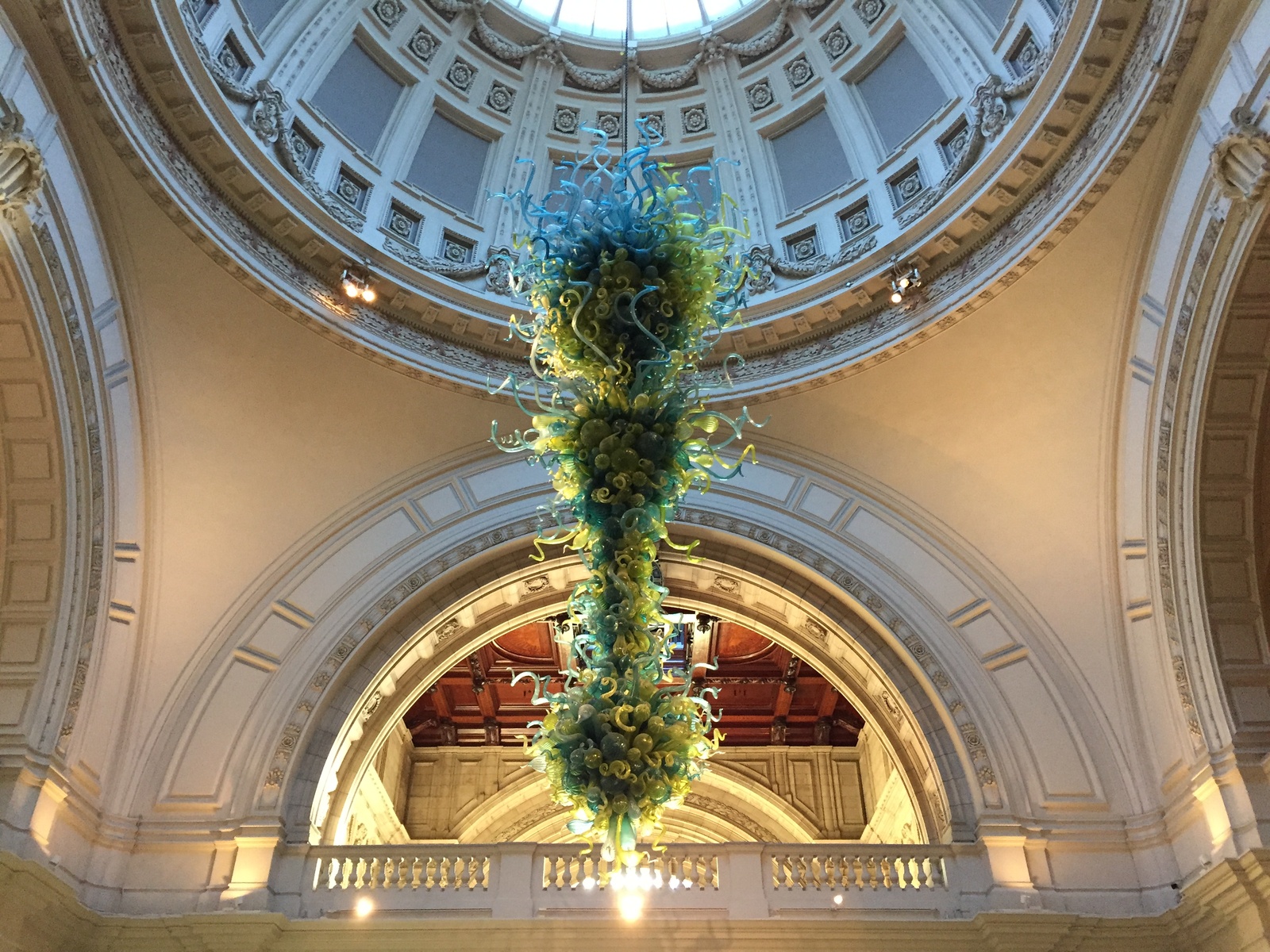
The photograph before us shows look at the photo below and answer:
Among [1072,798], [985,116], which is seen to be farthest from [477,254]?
[1072,798]

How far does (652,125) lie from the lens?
351 inches

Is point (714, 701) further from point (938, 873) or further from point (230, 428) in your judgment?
point (230, 428)

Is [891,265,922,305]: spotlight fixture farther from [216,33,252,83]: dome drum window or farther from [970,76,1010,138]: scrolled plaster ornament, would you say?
[216,33,252,83]: dome drum window

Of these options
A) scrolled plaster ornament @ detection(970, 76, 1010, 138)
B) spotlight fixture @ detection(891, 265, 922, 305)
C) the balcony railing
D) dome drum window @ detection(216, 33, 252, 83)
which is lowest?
the balcony railing

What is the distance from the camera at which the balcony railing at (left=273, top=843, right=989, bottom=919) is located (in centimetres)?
919

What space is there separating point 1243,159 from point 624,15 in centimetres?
998

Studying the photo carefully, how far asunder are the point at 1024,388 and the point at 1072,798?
171 inches

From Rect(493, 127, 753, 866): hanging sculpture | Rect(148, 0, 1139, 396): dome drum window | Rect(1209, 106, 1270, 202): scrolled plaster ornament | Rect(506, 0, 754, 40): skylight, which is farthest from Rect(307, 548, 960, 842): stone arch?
Rect(506, 0, 754, 40): skylight

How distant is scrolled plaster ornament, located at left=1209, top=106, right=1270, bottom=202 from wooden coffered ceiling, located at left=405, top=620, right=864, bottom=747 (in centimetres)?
884

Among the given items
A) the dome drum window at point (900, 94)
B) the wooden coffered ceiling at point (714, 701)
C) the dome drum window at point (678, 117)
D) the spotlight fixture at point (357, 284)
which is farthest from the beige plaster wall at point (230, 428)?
the dome drum window at point (900, 94)

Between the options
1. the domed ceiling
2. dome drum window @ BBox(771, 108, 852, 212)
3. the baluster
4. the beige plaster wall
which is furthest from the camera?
dome drum window @ BBox(771, 108, 852, 212)

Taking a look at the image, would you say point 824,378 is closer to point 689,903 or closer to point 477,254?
point 477,254

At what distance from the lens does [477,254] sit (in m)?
12.6

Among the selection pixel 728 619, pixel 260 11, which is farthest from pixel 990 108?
pixel 260 11
